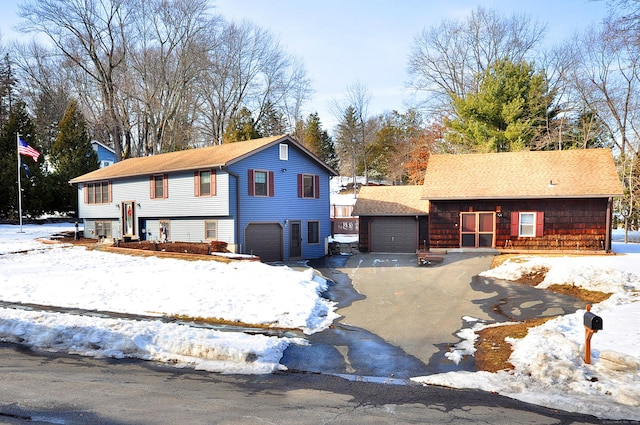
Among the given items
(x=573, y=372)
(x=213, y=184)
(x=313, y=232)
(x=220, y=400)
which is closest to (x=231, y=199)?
(x=213, y=184)

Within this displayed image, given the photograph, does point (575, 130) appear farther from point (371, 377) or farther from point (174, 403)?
point (174, 403)

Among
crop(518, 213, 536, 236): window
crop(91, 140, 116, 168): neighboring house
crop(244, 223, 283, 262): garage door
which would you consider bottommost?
crop(244, 223, 283, 262): garage door

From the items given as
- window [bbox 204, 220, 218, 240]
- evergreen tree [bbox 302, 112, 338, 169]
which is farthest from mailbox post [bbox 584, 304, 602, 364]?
evergreen tree [bbox 302, 112, 338, 169]

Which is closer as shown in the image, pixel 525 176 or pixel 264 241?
pixel 525 176

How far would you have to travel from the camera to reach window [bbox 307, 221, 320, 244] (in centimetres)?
2495

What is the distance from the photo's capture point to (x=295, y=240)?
2402 centimetres

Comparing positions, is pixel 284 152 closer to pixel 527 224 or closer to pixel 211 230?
pixel 211 230

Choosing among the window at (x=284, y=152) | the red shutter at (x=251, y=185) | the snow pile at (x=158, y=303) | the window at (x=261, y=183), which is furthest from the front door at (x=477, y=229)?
the red shutter at (x=251, y=185)

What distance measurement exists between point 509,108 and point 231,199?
69.1 feet

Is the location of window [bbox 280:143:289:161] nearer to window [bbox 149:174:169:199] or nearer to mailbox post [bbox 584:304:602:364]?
window [bbox 149:174:169:199]

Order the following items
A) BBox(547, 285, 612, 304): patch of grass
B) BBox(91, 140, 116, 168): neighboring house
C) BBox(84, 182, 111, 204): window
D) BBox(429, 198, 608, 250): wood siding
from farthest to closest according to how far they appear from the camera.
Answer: BBox(91, 140, 116, 168): neighboring house
BBox(84, 182, 111, 204): window
BBox(429, 198, 608, 250): wood siding
BBox(547, 285, 612, 304): patch of grass

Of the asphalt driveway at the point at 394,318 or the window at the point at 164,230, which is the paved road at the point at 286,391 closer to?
the asphalt driveway at the point at 394,318

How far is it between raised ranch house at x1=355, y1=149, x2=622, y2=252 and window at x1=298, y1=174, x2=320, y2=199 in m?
6.45

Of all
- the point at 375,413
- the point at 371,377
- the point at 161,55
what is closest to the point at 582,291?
the point at 371,377
